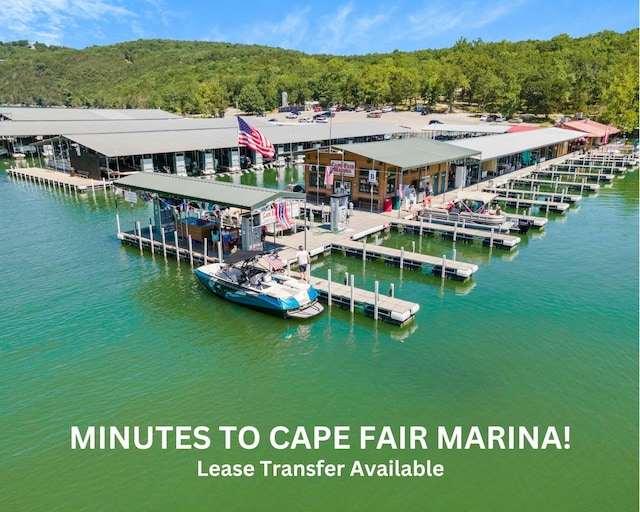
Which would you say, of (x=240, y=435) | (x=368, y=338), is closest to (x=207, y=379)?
(x=240, y=435)

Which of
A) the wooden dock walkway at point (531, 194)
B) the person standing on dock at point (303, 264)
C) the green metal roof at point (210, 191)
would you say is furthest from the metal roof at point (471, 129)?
the person standing on dock at point (303, 264)

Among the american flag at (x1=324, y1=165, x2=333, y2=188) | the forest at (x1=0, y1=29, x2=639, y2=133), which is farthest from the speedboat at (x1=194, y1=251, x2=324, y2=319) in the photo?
the forest at (x1=0, y1=29, x2=639, y2=133)

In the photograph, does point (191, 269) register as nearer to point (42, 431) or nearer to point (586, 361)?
point (42, 431)

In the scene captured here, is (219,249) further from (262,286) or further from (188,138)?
(188,138)

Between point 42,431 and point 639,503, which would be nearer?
point 639,503

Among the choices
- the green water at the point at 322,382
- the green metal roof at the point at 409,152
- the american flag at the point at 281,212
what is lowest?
the green water at the point at 322,382

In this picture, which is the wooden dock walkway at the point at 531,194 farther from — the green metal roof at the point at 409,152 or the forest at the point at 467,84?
the forest at the point at 467,84
